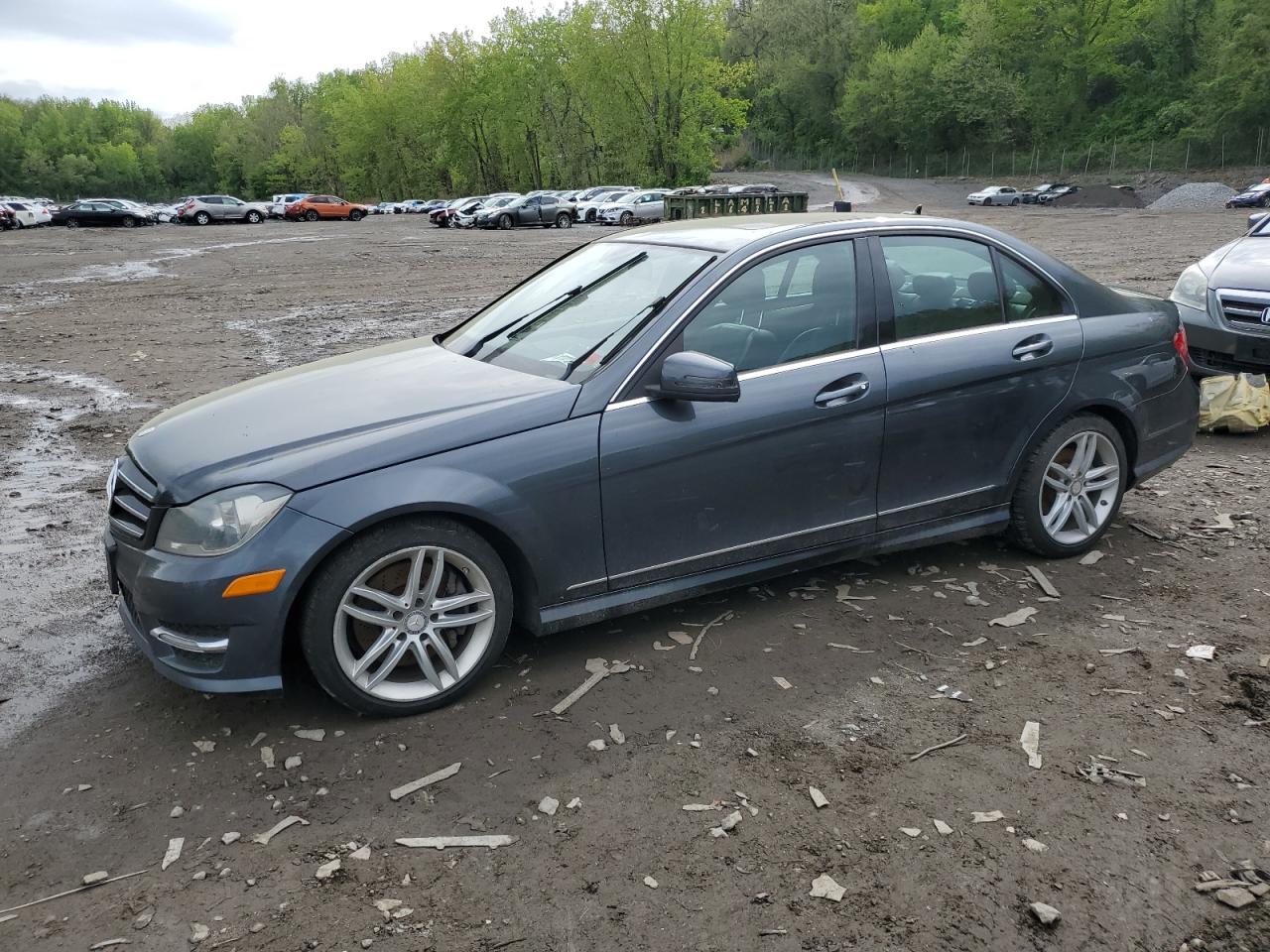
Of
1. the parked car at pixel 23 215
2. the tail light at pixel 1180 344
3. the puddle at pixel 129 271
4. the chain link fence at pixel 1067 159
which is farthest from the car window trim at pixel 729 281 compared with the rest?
the chain link fence at pixel 1067 159

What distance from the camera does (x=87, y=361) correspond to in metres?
11.4

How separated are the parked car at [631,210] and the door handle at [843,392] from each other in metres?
42.1

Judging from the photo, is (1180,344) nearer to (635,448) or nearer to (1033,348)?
(1033,348)

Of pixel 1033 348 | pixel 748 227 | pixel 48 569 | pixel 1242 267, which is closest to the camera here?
pixel 748 227

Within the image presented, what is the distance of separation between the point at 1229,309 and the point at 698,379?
5.83 meters

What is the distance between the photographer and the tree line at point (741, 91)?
7262 cm

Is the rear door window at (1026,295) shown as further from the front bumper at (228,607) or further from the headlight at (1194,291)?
the headlight at (1194,291)

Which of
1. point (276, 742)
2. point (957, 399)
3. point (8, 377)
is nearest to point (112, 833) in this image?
point (276, 742)

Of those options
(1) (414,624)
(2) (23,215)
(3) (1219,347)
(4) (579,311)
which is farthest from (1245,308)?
(2) (23,215)

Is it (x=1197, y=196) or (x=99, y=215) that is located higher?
(x=99, y=215)

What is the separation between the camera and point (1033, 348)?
4742 mm

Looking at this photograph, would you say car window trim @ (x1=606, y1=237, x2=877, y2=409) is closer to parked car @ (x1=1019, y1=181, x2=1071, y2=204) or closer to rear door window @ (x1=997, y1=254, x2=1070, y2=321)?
rear door window @ (x1=997, y1=254, x2=1070, y2=321)

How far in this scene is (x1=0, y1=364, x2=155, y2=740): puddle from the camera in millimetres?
4055

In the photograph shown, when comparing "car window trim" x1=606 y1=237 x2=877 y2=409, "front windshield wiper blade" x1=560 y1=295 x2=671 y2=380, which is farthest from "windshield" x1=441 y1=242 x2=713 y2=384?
"car window trim" x1=606 y1=237 x2=877 y2=409
